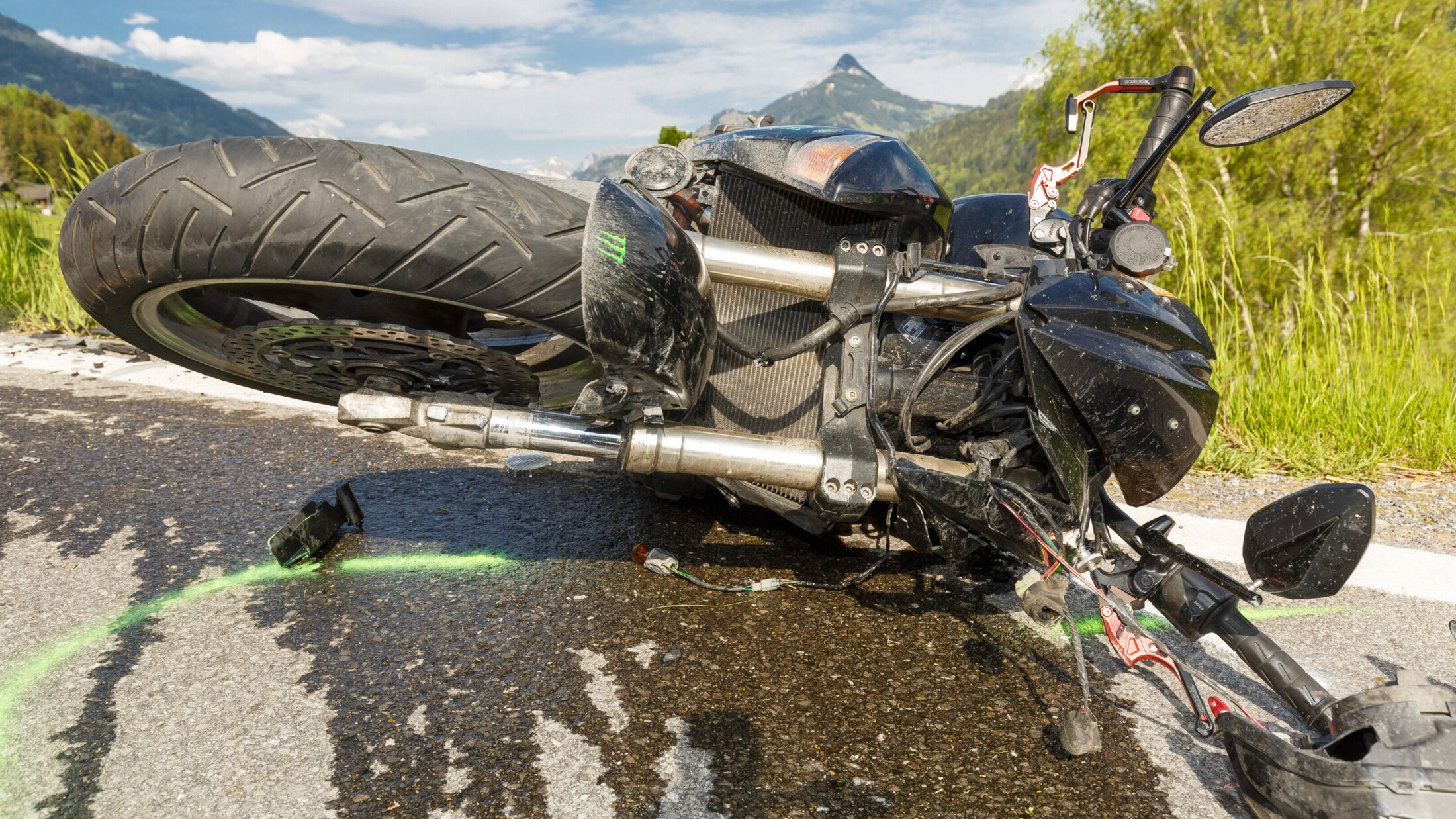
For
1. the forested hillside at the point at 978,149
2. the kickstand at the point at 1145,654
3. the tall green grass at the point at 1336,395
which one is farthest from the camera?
the forested hillside at the point at 978,149

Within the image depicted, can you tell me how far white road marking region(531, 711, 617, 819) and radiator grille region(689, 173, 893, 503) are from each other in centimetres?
87

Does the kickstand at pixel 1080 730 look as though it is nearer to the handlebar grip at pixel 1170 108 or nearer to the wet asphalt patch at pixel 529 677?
the wet asphalt patch at pixel 529 677

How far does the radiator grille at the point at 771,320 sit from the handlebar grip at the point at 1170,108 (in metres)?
0.68

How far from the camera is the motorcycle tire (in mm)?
1677

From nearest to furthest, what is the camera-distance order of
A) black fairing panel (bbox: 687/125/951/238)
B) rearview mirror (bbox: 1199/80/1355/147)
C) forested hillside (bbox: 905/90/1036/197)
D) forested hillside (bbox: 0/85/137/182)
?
rearview mirror (bbox: 1199/80/1355/147), black fairing panel (bbox: 687/125/951/238), forested hillside (bbox: 0/85/137/182), forested hillside (bbox: 905/90/1036/197)

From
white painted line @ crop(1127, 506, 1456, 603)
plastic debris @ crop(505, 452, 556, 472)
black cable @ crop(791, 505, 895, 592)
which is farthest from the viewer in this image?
plastic debris @ crop(505, 452, 556, 472)

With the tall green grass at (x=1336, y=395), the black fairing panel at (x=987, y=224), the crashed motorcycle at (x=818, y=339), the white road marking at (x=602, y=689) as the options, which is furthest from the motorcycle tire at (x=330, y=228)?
the tall green grass at (x=1336, y=395)

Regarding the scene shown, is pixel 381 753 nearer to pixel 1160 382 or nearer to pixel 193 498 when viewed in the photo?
pixel 1160 382

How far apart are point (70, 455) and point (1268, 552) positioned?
446 cm

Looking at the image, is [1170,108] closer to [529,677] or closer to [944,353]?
[944,353]

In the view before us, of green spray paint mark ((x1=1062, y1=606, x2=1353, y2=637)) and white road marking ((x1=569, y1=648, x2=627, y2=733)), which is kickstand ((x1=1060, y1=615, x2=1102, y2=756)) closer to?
green spray paint mark ((x1=1062, y1=606, x2=1353, y2=637))

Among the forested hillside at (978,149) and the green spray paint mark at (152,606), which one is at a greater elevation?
the forested hillside at (978,149)

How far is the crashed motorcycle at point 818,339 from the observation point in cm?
167

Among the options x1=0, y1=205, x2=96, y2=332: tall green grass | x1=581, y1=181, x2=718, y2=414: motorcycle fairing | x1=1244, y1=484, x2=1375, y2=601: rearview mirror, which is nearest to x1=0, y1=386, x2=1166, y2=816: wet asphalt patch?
x1=1244, y1=484, x2=1375, y2=601: rearview mirror
